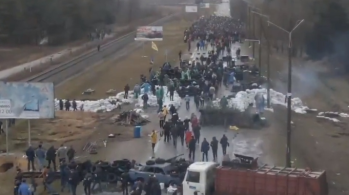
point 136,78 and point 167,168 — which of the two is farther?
point 136,78

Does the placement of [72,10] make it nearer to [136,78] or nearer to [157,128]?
[136,78]

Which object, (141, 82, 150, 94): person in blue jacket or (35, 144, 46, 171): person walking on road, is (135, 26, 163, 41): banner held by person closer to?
(141, 82, 150, 94): person in blue jacket

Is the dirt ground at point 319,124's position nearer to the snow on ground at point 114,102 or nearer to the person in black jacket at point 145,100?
the snow on ground at point 114,102

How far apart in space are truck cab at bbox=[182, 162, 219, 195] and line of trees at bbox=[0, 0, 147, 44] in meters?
68.0

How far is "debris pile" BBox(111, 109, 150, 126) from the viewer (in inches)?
1487

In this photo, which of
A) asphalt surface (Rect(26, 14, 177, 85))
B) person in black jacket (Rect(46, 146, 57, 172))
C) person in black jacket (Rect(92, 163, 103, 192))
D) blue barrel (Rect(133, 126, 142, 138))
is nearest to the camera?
person in black jacket (Rect(92, 163, 103, 192))

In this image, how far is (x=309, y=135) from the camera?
36.2m

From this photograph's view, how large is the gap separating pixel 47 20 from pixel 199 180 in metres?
75.6

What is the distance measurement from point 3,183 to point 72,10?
247 feet

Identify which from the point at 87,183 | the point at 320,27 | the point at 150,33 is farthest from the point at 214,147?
the point at 150,33

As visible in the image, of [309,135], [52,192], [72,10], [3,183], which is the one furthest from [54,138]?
[72,10]

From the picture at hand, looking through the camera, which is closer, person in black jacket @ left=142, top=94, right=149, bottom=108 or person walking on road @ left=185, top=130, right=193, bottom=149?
person walking on road @ left=185, top=130, right=193, bottom=149

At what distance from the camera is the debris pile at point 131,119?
1487 inches

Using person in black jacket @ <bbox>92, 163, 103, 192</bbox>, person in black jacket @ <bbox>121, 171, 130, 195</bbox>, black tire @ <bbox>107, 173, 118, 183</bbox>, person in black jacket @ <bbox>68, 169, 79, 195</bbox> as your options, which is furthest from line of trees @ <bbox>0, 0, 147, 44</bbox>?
person in black jacket @ <bbox>121, 171, 130, 195</bbox>
